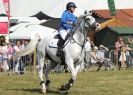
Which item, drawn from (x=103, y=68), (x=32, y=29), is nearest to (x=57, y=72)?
(x=103, y=68)

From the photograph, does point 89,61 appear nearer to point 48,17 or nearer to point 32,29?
point 32,29

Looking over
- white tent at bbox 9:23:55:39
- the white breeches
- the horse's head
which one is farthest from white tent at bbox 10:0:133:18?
the horse's head

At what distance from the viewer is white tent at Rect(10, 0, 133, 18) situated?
41253 mm

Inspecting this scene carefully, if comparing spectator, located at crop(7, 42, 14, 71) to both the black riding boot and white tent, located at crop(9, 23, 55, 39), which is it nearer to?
white tent, located at crop(9, 23, 55, 39)

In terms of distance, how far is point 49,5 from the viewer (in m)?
43.3

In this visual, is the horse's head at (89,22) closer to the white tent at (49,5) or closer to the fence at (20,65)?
the fence at (20,65)

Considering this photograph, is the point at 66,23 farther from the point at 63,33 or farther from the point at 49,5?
the point at 49,5

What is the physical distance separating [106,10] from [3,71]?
18.3 m

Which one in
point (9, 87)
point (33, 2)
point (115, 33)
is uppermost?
point (33, 2)

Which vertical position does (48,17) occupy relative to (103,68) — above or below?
above

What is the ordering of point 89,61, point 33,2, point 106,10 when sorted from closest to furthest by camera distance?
point 89,61 < point 106,10 < point 33,2

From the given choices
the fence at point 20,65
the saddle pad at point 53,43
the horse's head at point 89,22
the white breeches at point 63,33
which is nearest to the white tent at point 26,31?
the fence at point 20,65

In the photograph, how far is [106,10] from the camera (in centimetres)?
4094

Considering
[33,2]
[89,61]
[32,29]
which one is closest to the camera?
[89,61]
